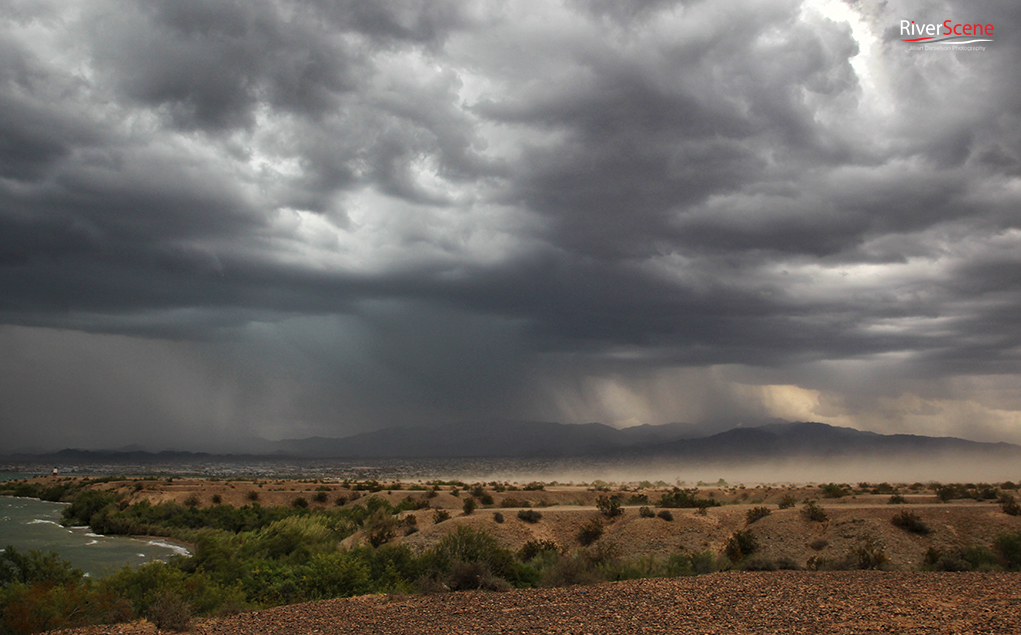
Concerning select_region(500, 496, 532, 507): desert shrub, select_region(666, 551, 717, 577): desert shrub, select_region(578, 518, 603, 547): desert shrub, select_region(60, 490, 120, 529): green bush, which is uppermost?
select_region(666, 551, 717, 577): desert shrub

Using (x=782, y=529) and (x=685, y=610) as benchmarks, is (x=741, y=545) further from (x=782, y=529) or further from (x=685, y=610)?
(x=685, y=610)

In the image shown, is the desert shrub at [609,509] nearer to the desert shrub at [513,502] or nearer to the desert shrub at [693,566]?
the desert shrub at [513,502]

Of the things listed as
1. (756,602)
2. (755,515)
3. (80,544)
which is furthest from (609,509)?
(80,544)

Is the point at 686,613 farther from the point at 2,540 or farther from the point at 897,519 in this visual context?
the point at 2,540

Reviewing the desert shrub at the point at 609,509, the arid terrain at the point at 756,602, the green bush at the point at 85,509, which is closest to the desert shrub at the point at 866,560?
the arid terrain at the point at 756,602

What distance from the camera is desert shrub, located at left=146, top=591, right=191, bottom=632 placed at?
592 inches

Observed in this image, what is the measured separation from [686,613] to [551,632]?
359 centimetres

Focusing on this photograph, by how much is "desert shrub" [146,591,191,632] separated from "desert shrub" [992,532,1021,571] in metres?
28.1

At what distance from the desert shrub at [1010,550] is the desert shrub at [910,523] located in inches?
244

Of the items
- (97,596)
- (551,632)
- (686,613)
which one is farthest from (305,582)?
(686,613)

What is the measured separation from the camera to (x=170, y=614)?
15.2 meters

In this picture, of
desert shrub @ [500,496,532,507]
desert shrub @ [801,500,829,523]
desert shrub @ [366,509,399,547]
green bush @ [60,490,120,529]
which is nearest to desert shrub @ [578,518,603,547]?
desert shrub @ [366,509,399,547]

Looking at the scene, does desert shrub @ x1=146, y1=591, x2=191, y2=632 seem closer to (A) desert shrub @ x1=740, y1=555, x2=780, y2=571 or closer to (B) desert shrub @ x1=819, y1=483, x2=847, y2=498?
(A) desert shrub @ x1=740, y1=555, x2=780, y2=571

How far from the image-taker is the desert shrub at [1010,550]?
24.9m
